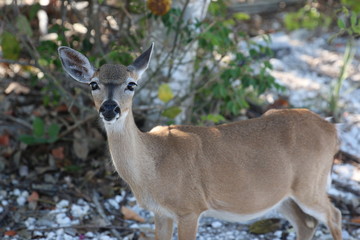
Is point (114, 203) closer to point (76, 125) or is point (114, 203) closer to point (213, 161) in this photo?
point (76, 125)

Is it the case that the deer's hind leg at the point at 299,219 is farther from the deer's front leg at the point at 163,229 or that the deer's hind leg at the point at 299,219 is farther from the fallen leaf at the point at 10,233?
the fallen leaf at the point at 10,233

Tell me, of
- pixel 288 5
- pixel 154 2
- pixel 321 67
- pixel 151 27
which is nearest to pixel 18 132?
pixel 151 27

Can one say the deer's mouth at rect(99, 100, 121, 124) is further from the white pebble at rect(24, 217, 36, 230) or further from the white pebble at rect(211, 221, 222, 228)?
the white pebble at rect(211, 221, 222, 228)

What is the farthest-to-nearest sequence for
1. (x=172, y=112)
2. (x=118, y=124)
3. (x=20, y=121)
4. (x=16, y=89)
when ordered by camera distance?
(x=16, y=89), (x=20, y=121), (x=172, y=112), (x=118, y=124)

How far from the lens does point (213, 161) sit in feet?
17.5

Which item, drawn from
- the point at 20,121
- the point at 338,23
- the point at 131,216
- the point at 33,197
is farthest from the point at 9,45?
the point at 338,23

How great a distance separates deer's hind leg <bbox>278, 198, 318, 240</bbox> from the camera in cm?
600

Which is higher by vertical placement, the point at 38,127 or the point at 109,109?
the point at 109,109

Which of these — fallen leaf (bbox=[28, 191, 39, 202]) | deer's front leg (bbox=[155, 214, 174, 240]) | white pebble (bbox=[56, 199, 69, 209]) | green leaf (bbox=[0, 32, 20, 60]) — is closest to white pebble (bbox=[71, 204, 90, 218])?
white pebble (bbox=[56, 199, 69, 209])

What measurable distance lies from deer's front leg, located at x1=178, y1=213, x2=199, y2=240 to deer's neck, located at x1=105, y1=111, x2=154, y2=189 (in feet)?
1.61

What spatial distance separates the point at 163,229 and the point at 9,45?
3.00 metres

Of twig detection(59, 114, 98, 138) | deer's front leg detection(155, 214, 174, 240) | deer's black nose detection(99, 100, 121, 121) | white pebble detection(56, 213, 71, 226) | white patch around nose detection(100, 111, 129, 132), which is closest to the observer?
deer's black nose detection(99, 100, 121, 121)

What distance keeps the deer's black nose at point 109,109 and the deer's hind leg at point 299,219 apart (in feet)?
7.44

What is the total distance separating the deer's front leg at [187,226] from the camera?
16.9ft
